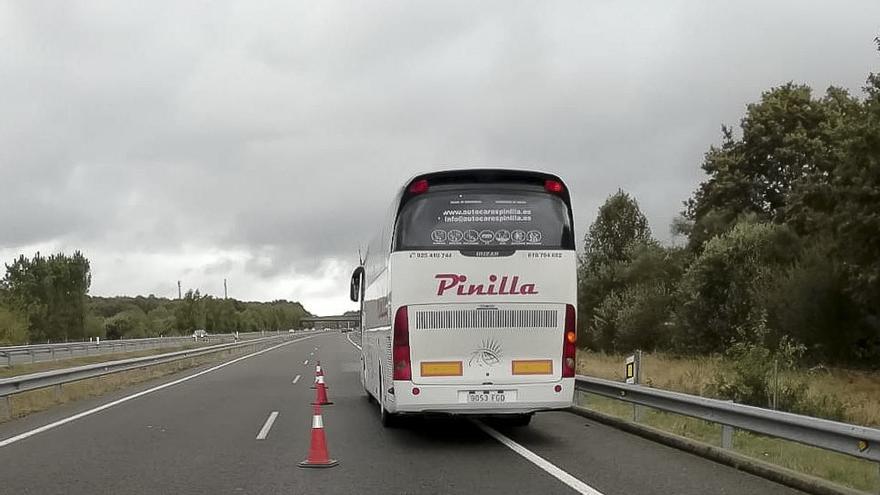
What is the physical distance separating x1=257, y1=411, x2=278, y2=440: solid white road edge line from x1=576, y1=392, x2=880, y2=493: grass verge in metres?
5.73

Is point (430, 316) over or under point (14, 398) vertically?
over

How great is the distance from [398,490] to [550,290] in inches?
145

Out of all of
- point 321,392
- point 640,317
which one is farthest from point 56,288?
point 321,392

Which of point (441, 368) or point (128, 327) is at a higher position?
point (441, 368)

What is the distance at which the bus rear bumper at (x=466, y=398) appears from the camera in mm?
10219

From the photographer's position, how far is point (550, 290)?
1051cm

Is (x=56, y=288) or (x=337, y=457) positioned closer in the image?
(x=337, y=457)

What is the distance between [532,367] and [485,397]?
0.75 metres

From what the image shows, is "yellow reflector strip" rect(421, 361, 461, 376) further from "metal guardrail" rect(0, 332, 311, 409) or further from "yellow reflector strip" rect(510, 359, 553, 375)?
"metal guardrail" rect(0, 332, 311, 409)

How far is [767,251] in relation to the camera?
1412 inches

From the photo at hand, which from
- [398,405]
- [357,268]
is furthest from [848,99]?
[398,405]

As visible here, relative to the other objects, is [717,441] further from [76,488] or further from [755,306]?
[755,306]

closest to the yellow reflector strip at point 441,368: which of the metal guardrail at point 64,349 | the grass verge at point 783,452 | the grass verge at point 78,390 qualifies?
the grass verge at point 783,452

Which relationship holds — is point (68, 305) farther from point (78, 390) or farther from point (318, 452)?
point (318, 452)
